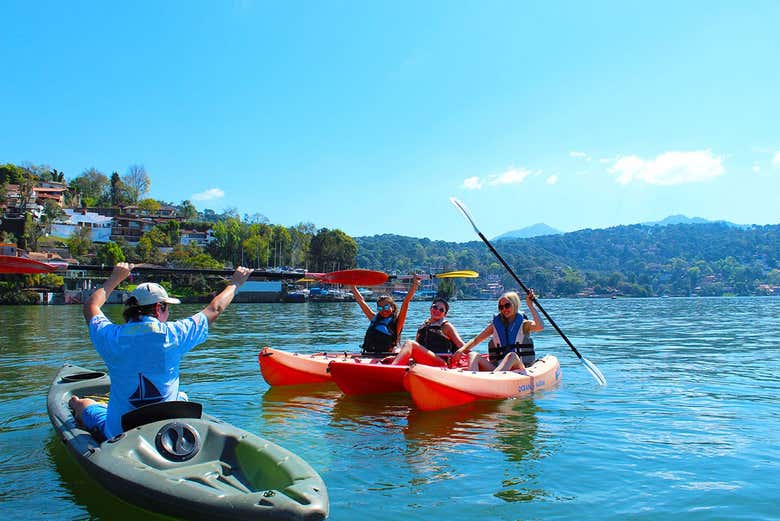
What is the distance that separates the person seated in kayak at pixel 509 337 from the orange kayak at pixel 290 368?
1993 millimetres

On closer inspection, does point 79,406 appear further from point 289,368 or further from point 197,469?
point 289,368

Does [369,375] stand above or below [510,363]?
below

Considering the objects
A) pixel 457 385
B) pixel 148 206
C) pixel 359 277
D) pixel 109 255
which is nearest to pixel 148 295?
pixel 457 385

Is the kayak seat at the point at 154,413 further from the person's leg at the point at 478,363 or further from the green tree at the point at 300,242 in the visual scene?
the green tree at the point at 300,242

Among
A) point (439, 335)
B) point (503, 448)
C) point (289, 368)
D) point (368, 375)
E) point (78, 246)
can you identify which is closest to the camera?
point (503, 448)

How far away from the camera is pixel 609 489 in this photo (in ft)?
17.6

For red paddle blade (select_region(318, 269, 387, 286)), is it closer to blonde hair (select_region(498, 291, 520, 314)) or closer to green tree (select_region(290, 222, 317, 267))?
blonde hair (select_region(498, 291, 520, 314))

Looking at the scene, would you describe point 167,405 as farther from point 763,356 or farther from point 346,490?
point 763,356

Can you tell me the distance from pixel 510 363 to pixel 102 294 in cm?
647

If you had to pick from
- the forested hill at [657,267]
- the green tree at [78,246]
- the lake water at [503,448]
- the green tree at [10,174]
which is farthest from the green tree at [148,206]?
the lake water at [503,448]

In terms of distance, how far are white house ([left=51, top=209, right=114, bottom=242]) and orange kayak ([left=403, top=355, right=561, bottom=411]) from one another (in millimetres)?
84942

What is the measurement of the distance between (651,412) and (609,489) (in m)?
3.62

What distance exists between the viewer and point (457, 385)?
8.25m

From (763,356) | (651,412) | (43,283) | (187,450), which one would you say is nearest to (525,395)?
(651,412)
